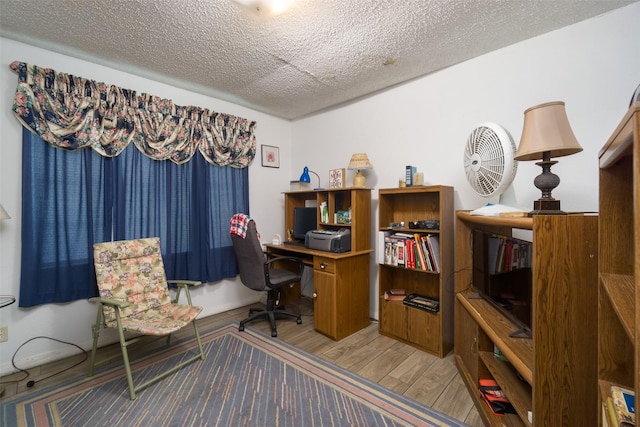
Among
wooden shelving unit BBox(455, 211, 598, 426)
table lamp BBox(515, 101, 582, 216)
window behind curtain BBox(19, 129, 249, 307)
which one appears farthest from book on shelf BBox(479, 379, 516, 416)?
window behind curtain BBox(19, 129, 249, 307)

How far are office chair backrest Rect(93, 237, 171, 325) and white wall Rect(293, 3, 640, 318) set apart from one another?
82.9 inches

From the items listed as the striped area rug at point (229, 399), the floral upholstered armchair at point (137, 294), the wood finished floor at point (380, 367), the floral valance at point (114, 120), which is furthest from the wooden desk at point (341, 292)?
the floral valance at point (114, 120)

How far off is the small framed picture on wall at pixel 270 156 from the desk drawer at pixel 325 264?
1.60 m

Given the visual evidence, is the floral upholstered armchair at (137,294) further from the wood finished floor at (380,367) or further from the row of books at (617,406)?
the row of books at (617,406)

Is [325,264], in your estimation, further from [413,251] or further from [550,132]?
[550,132]

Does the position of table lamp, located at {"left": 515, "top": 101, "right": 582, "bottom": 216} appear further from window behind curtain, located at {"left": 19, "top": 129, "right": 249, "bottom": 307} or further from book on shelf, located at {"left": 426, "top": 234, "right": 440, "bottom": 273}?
window behind curtain, located at {"left": 19, "top": 129, "right": 249, "bottom": 307}

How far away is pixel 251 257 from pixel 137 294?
950 millimetres

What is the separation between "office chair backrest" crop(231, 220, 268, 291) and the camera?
2.45m

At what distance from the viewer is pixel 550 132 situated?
1218mm

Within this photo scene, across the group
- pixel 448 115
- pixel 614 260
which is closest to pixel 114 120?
pixel 448 115

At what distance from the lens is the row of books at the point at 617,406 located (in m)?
0.67

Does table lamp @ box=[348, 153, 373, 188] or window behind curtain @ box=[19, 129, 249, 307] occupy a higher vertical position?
table lamp @ box=[348, 153, 373, 188]

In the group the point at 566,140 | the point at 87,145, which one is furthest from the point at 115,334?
the point at 566,140

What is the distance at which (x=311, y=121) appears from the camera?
11.8ft
